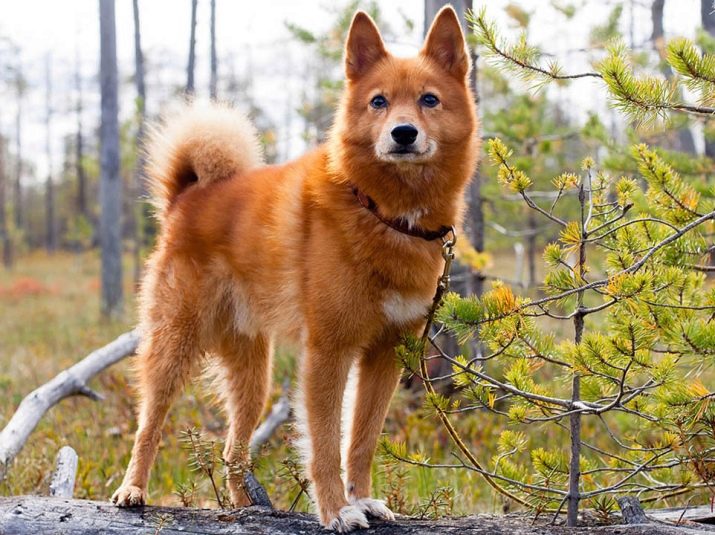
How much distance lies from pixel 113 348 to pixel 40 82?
115 feet

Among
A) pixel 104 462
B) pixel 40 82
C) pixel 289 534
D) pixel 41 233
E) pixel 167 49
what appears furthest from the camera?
pixel 41 233

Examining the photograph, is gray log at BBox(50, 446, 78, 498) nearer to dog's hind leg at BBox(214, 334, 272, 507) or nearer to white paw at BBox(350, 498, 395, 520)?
dog's hind leg at BBox(214, 334, 272, 507)

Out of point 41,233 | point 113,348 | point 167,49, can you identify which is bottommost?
point 41,233

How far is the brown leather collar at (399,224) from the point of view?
2896 millimetres

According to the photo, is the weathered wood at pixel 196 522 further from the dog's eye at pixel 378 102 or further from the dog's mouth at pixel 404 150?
the dog's eye at pixel 378 102

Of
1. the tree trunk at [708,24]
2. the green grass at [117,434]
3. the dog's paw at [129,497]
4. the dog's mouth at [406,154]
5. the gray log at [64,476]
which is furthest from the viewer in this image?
the tree trunk at [708,24]

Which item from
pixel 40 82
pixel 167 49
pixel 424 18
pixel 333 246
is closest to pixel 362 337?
pixel 333 246

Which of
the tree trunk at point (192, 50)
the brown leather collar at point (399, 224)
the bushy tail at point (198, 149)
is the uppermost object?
the tree trunk at point (192, 50)

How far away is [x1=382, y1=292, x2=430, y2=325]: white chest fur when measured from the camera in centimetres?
285

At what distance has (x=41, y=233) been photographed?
44031mm

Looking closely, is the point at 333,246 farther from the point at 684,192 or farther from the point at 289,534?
the point at 684,192

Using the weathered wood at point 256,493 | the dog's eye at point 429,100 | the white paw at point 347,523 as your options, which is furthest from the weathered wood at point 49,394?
the dog's eye at point 429,100

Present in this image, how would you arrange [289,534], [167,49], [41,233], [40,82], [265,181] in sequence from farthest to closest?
[41,233]
[40,82]
[167,49]
[265,181]
[289,534]

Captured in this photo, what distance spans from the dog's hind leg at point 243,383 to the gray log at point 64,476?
72 centimetres
